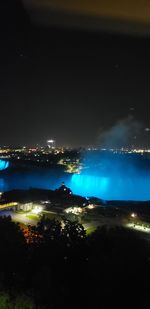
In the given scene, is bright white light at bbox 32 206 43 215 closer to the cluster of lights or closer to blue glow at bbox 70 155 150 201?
the cluster of lights

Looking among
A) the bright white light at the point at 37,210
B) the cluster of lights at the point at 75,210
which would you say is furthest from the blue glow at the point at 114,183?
the bright white light at the point at 37,210

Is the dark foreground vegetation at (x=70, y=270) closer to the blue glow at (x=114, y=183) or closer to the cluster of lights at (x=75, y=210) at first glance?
the cluster of lights at (x=75, y=210)

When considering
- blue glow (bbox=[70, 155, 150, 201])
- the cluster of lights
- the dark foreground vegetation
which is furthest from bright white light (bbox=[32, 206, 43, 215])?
blue glow (bbox=[70, 155, 150, 201])

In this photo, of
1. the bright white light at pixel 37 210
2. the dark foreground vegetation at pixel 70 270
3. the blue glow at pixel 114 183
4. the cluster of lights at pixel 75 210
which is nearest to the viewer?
the dark foreground vegetation at pixel 70 270

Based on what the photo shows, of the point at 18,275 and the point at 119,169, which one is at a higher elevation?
the point at 119,169

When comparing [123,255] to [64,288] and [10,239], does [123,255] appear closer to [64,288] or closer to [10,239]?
[64,288]

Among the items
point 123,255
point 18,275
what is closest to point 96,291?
point 123,255
